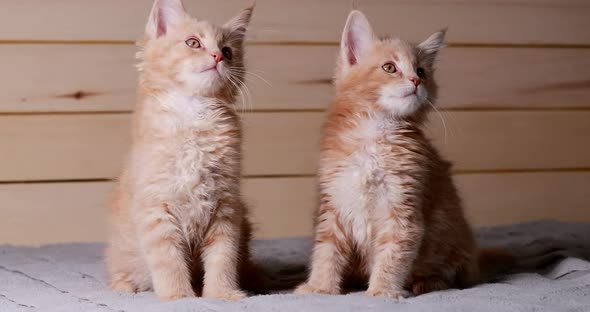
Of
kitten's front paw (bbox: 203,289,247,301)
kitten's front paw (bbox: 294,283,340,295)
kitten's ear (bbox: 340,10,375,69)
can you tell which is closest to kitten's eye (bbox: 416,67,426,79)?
kitten's ear (bbox: 340,10,375,69)

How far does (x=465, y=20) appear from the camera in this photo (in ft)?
9.72

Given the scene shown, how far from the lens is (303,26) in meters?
2.86

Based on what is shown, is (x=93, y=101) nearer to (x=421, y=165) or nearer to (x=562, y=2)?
(x=421, y=165)

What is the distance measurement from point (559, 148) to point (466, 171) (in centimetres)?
36

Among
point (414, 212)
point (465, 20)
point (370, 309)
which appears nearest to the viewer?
point (370, 309)

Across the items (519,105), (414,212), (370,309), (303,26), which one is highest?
(303,26)

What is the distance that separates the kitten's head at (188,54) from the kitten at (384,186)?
265 millimetres

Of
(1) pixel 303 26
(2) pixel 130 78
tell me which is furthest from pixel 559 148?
(2) pixel 130 78

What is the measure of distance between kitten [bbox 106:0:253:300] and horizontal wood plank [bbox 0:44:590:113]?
0.70m

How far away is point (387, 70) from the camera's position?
190cm

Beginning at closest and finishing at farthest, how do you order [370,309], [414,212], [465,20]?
[370,309], [414,212], [465,20]

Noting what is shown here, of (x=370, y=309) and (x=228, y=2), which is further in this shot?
(x=228, y=2)

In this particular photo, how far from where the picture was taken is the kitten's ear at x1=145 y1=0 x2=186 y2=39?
1.86 m

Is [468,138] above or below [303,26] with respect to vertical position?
below
